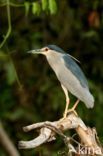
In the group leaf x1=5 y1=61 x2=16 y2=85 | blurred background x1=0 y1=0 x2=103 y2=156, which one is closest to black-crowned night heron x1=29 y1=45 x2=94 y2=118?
leaf x1=5 y1=61 x2=16 y2=85

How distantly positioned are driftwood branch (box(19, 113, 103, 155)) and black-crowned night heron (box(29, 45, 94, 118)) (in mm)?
80

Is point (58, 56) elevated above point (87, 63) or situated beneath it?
elevated above

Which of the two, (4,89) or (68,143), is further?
(4,89)

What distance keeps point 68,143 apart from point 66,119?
19 cm

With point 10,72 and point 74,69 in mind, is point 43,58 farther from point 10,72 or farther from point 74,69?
point 74,69

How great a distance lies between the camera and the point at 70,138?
2.20 meters

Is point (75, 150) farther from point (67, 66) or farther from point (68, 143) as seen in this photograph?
point (67, 66)

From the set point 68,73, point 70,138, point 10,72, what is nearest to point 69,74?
point 68,73

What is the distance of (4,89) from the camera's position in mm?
4664

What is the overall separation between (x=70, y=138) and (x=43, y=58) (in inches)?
101

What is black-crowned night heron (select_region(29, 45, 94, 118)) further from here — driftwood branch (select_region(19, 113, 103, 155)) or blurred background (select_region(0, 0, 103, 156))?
blurred background (select_region(0, 0, 103, 156))

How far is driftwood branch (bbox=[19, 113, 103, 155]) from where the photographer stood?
218 cm

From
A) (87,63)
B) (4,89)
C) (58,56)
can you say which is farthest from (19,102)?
A: (58,56)

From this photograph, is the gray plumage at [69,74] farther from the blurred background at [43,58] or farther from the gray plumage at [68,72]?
the blurred background at [43,58]
